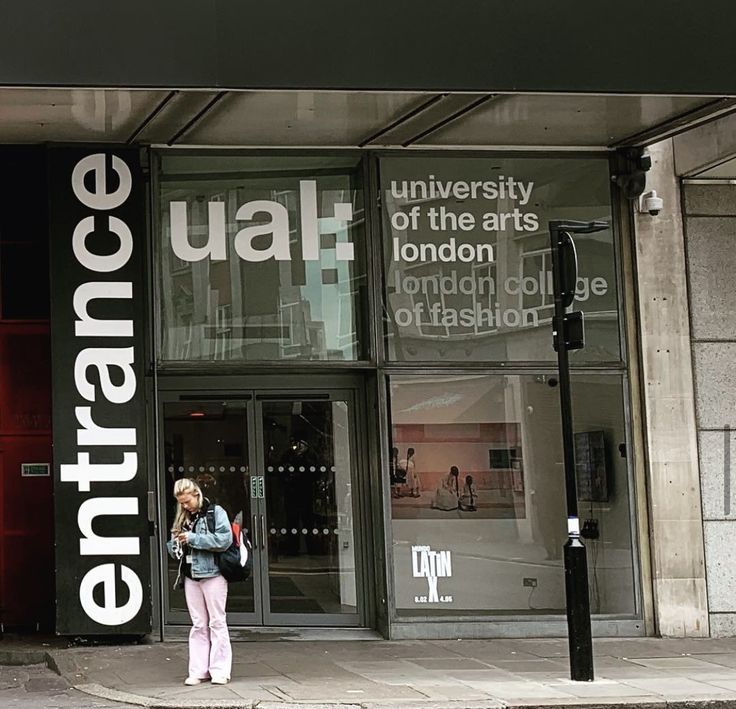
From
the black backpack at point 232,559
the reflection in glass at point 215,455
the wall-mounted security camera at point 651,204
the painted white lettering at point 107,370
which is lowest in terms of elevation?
the black backpack at point 232,559

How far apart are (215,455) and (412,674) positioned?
3384 millimetres

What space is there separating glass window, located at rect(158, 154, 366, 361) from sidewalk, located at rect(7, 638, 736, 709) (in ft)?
9.76

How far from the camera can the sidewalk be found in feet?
29.5

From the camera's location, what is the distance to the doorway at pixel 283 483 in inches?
483

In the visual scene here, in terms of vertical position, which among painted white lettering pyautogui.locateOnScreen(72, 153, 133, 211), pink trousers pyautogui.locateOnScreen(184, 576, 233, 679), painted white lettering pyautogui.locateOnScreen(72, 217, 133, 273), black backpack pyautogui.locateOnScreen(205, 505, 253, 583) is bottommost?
pink trousers pyautogui.locateOnScreen(184, 576, 233, 679)

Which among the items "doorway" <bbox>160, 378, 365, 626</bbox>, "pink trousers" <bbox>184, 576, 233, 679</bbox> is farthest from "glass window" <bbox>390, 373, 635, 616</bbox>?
"pink trousers" <bbox>184, 576, 233, 679</bbox>

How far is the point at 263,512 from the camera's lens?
12.3m

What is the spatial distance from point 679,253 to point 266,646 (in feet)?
19.4

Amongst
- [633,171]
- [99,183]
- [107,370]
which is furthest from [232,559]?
[633,171]

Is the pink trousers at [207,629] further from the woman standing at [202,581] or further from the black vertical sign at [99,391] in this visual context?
the black vertical sign at [99,391]

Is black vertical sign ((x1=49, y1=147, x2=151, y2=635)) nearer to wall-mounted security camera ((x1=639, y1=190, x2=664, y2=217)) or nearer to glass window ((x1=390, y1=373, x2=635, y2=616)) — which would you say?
glass window ((x1=390, y1=373, x2=635, y2=616))

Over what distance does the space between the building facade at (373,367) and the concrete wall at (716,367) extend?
54 mm

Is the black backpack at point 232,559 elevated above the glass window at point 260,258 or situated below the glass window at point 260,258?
below

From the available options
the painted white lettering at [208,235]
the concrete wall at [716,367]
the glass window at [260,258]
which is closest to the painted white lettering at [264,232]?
the glass window at [260,258]
